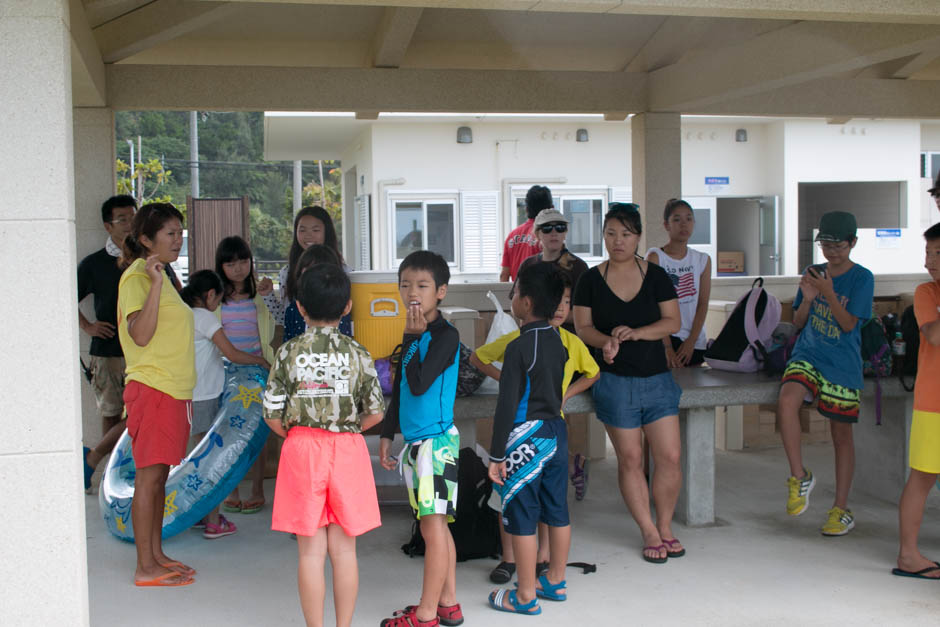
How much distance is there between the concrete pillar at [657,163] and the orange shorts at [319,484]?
4.86 m

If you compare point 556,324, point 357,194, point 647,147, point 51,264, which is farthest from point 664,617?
point 357,194

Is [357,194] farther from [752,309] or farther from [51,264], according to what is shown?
[51,264]

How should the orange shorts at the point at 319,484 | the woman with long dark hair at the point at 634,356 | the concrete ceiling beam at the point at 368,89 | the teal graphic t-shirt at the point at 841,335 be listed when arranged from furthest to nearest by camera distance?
the concrete ceiling beam at the point at 368,89, the teal graphic t-shirt at the point at 841,335, the woman with long dark hair at the point at 634,356, the orange shorts at the point at 319,484

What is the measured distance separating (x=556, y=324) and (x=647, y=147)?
13.0 ft

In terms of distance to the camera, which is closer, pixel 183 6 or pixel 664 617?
pixel 664 617

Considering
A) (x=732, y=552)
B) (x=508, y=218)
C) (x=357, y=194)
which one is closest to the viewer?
(x=732, y=552)

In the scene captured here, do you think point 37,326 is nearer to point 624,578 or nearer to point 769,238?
point 624,578

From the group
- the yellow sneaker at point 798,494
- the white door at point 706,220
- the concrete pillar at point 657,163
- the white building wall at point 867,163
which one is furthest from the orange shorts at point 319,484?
the white building wall at point 867,163

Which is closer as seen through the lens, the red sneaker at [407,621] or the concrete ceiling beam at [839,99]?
the red sneaker at [407,621]

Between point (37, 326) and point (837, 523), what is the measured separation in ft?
14.0

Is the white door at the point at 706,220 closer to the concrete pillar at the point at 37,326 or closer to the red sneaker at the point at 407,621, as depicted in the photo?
the red sneaker at the point at 407,621

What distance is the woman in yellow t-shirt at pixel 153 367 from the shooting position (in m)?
4.23

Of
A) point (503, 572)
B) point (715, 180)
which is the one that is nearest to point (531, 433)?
point (503, 572)

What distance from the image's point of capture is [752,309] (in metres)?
5.72
